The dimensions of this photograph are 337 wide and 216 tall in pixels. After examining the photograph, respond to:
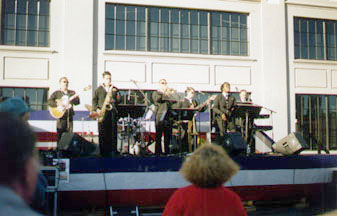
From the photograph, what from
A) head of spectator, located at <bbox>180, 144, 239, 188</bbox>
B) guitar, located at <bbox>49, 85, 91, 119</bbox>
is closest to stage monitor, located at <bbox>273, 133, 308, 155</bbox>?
guitar, located at <bbox>49, 85, 91, 119</bbox>

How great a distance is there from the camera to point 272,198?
6.74 meters

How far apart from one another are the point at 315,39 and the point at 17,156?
13.7m

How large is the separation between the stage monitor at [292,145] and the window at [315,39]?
6194 millimetres

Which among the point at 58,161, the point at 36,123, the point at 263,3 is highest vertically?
the point at 263,3

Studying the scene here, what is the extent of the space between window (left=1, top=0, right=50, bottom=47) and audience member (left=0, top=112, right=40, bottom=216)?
10480 millimetres

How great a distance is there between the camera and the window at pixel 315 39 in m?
12.8

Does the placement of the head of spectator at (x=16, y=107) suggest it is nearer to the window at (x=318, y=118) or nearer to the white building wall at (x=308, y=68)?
the white building wall at (x=308, y=68)

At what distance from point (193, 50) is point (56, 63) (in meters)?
4.49

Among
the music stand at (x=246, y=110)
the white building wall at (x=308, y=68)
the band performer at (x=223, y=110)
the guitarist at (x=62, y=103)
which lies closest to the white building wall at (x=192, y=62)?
the white building wall at (x=308, y=68)

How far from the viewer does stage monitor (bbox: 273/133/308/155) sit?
6988mm

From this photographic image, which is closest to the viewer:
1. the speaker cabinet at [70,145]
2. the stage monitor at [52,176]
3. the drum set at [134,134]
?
the stage monitor at [52,176]

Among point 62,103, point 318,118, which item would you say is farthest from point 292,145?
point 318,118

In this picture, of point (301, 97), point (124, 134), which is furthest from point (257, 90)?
point (124, 134)

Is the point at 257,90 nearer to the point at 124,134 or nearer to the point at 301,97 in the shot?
the point at 301,97
